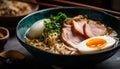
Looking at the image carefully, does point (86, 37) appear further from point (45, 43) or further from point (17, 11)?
point (17, 11)

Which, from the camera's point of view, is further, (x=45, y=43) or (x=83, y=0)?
(x=83, y=0)

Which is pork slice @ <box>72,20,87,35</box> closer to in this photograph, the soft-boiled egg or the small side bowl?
the soft-boiled egg

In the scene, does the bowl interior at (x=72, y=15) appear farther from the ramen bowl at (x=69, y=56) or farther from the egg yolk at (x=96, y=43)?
the egg yolk at (x=96, y=43)

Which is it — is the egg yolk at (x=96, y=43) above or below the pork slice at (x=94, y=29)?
below

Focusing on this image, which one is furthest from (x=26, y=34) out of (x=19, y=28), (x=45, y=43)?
(x=45, y=43)

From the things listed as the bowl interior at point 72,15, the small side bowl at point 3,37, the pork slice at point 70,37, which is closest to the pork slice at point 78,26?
the pork slice at point 70,37

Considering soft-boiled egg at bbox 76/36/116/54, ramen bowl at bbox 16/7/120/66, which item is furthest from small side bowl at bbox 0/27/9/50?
soft-boiled egg at bbox 76/36/116/54

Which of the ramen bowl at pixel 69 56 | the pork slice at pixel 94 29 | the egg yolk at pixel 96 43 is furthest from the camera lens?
the pork slice at pixel 94 29
